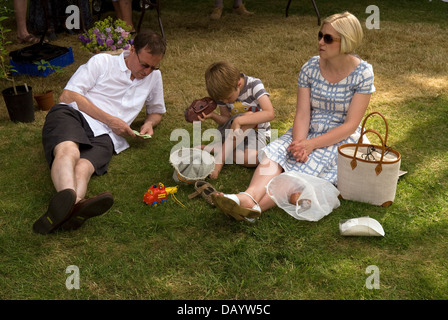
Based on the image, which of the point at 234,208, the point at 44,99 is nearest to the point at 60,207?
the point at 234,208

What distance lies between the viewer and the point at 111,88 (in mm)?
3561

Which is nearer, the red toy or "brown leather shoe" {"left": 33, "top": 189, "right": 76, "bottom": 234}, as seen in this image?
"brown leather shoe" {"left": 33, "top": 189, "right": 76, "bottom": 234}

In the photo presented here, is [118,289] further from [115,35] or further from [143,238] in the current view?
[115,35]

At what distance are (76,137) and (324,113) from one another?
154cm

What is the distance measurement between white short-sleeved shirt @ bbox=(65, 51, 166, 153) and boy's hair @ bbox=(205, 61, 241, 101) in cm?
75

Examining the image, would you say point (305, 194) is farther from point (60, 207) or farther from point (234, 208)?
point (60, 207)

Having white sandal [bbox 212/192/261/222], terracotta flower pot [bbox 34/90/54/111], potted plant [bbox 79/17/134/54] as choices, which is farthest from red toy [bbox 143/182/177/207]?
potted plant [bbox 79/17/134/54]

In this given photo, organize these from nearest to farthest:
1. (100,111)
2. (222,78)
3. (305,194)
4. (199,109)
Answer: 1. (305,194)
2. (222,78)
3. (199,109)
4. (100,111)

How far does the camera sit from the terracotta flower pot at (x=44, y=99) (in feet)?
14.3

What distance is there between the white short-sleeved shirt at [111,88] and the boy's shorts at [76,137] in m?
0.06

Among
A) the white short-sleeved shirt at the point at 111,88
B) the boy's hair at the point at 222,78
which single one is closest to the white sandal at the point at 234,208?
the boy's hair at the point at 222,78

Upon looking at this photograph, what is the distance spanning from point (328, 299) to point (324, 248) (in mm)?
377

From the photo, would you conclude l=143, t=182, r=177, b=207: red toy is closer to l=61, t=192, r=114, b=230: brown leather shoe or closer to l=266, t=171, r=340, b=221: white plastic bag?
l=61, t=192, r=114, b=230: brown leather shoe

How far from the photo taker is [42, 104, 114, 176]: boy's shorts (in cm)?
307
